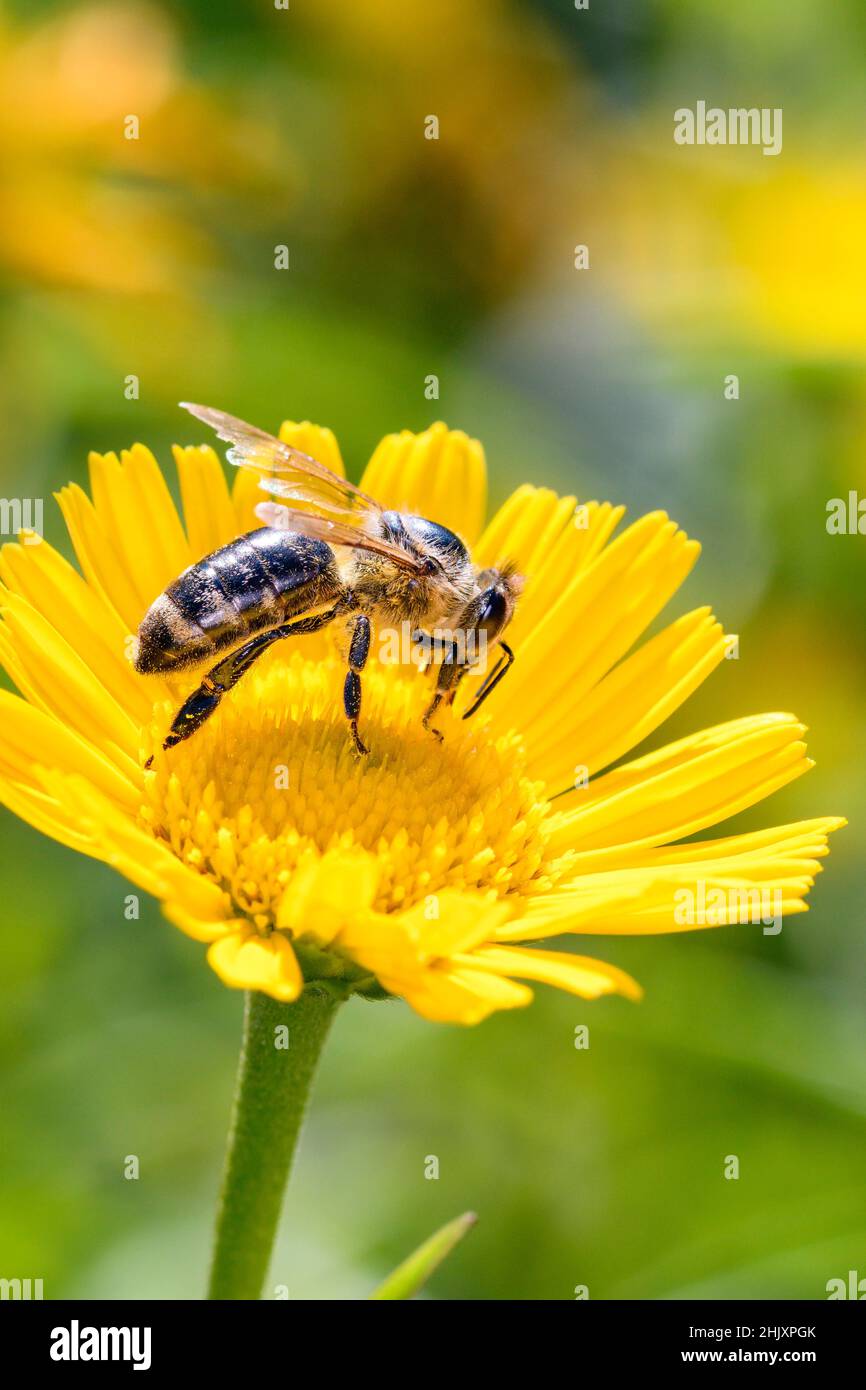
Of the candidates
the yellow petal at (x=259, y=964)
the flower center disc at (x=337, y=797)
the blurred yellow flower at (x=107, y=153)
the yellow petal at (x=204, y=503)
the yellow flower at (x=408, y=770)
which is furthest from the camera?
the blurred yellow flower at (x=107, y=153)

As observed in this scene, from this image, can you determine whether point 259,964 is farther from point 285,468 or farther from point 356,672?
point 285,468

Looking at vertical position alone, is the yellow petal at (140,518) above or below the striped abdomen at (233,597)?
above

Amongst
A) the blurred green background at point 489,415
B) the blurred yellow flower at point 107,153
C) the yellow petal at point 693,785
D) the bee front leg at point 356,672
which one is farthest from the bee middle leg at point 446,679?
the blurred yellow flower at point 107,153

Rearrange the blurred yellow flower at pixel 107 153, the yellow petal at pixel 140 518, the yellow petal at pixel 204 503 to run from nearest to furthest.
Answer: the yellow petal at pixel 140 518
the yellow petal at pixel 204 503
the blurred yellow flower at pixel 107 153

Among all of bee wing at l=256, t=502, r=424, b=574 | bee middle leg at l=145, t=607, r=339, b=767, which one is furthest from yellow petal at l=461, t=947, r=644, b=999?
bee wing at l=256, t=502, r=424, b=574

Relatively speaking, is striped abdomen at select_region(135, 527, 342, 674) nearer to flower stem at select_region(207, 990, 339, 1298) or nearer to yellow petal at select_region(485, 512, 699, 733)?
yellow petal at select_region(485, 512, 699, 733)

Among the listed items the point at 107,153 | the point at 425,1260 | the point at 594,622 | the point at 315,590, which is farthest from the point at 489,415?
the point at 425,1260

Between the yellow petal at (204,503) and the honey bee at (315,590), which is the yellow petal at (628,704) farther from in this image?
the yellow petal at (204,503)
